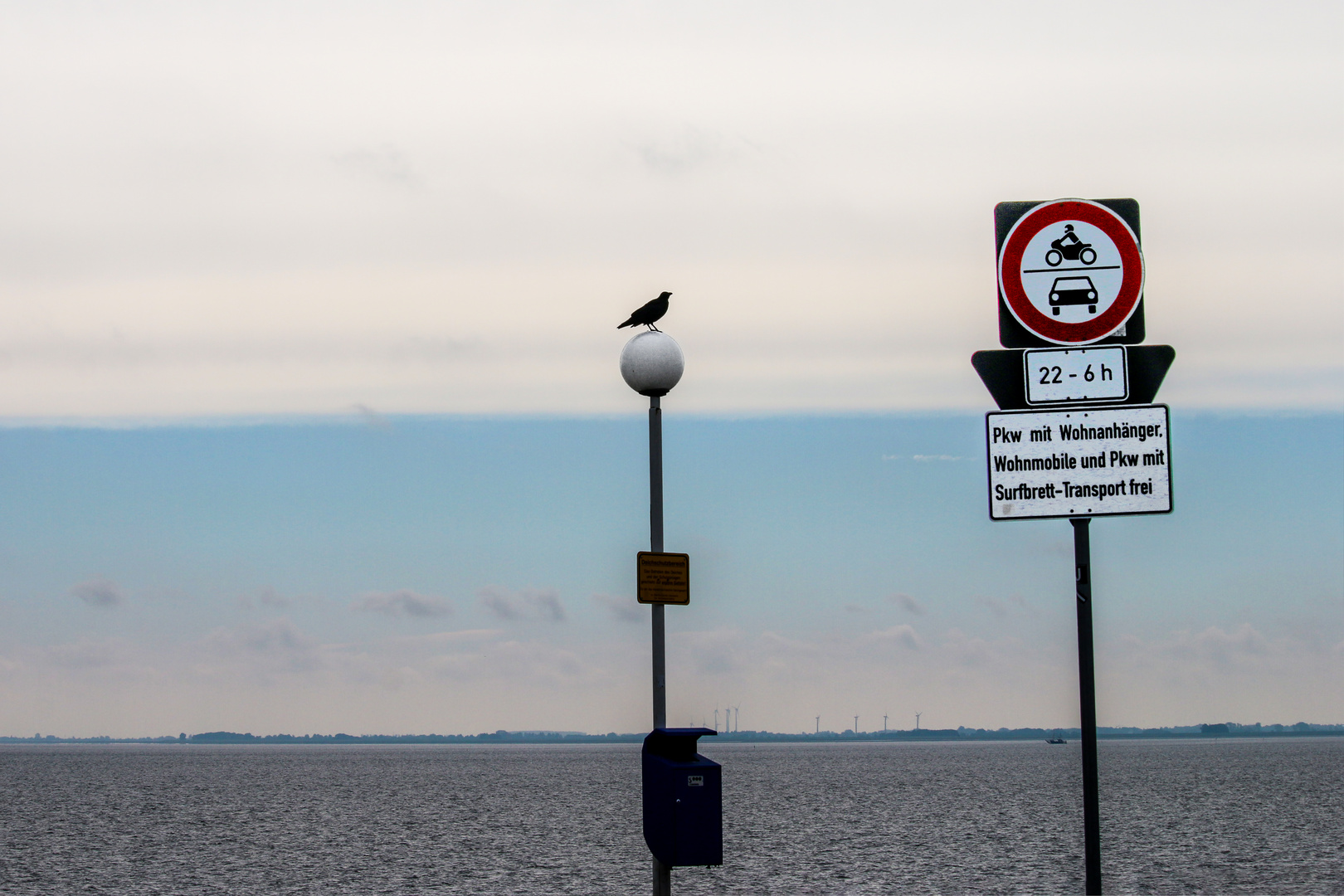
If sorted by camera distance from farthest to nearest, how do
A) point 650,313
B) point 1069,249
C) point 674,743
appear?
point 650,313, point 674,743, point 1069,249

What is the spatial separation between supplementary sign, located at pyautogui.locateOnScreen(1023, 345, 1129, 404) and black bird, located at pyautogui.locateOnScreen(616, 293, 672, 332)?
572 cm

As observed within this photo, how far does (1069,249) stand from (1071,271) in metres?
0.09

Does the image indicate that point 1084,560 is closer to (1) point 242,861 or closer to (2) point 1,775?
(1) point 242,861

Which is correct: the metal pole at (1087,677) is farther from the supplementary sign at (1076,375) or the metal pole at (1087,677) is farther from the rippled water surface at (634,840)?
the rippled water surface at (634,840)

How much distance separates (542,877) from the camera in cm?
3106

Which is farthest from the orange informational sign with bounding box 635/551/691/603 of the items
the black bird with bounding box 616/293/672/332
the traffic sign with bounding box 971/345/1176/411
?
the traffic sign with bounding box 971/345/1176/411

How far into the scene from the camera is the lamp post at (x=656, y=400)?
391 inches

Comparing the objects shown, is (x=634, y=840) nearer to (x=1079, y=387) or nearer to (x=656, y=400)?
(x=656, y=400)

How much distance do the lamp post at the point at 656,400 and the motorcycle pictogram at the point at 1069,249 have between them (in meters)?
4.69

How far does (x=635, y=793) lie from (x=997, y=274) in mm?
87680

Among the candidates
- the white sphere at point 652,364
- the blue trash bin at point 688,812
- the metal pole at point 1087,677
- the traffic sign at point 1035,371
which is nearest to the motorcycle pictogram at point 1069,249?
the traffic sign at point 1035,371

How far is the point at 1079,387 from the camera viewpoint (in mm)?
5582

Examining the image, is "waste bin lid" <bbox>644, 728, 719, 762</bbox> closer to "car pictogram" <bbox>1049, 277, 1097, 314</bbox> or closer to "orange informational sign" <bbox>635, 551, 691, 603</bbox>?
"orange informational sign" <bbox>635, 551, 691, 603</bbox>

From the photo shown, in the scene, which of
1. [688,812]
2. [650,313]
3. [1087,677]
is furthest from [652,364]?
[1087,677]
